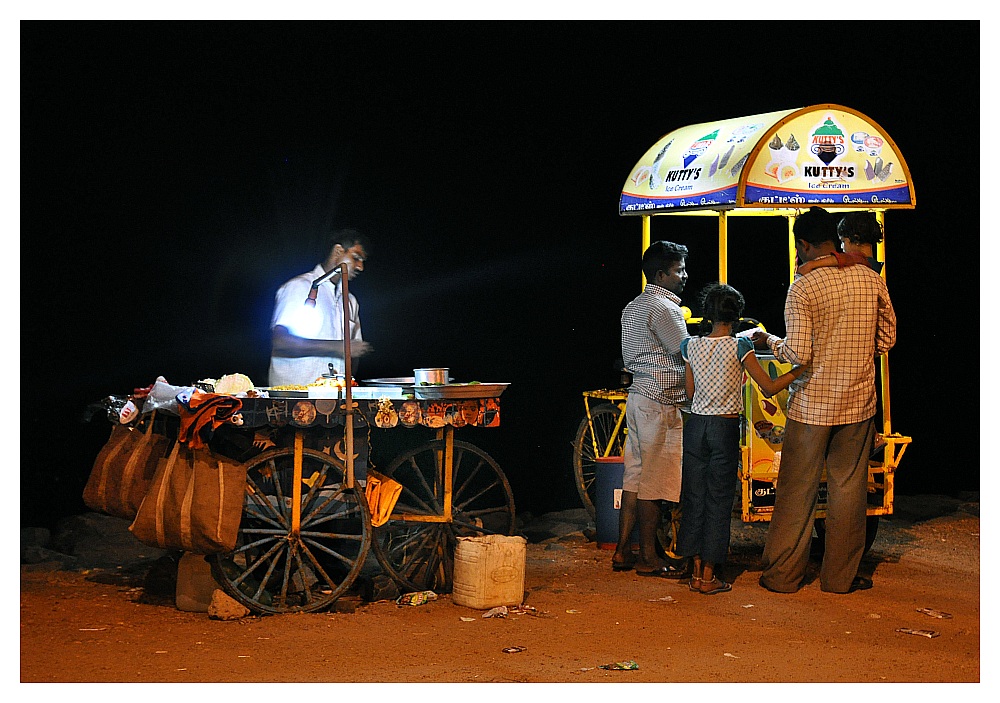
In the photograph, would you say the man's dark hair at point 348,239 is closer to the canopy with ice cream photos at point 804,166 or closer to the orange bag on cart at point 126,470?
the orange bag on cart at point 126,470

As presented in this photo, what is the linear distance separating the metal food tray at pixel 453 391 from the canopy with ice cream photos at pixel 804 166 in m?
1.85

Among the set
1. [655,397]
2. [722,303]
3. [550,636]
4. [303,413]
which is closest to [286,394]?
[303,413]

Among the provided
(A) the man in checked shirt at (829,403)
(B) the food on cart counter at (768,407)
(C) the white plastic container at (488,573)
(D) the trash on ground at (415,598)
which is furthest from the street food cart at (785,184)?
(D) the trash on ground at (415,598)

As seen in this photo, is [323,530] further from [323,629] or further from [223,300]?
[223,300]

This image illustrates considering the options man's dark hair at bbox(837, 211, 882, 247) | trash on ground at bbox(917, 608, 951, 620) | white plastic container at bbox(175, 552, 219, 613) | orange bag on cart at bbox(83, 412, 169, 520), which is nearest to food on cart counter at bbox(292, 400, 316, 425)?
orange bag on cart at bbox(83, 412, 169, 520)

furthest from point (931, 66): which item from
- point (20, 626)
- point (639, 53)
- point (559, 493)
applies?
point (20, 626)

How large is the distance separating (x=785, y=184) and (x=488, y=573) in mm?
2829

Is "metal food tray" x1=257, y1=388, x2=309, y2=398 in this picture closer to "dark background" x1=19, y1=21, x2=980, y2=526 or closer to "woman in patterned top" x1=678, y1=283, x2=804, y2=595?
"woman in patterned top" x1=678, y1=283, x2=804, y2=595

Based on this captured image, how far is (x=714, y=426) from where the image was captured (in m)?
6.77

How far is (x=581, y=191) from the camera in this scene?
31.3 feet

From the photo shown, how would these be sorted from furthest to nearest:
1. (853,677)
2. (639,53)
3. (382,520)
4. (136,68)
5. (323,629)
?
(639,53), (136,68), (382,520), (323,629), (853,677)

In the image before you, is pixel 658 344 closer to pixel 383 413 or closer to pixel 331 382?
pixel 383 413

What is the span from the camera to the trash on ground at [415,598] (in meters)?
6.54

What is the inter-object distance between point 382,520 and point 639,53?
450 cm
